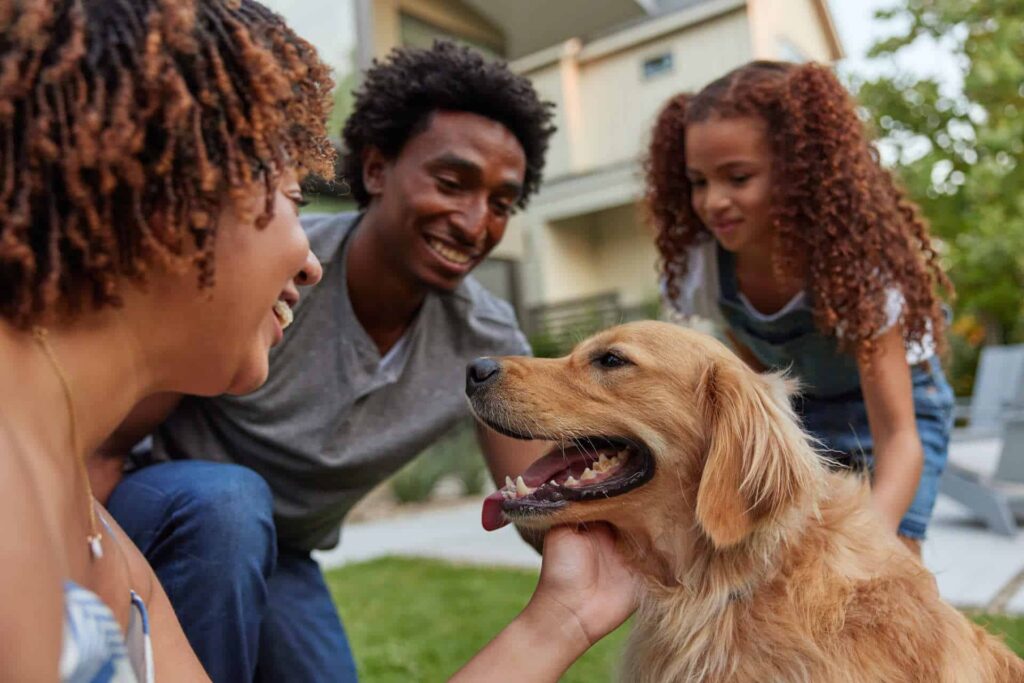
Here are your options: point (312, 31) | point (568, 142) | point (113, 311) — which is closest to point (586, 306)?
point (568, 142)

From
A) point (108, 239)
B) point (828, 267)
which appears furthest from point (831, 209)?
point (108, 239)

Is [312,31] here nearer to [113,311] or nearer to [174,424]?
[174,424]

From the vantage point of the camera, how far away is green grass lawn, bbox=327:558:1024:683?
12.6ft

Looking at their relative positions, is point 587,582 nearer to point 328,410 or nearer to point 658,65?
point 328,410

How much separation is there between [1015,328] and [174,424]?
839 inches

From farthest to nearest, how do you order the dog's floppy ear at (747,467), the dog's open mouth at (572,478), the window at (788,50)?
the window at (788,50), the dog's open mouth at (572,478), the dog's floppy ear at (747,467)

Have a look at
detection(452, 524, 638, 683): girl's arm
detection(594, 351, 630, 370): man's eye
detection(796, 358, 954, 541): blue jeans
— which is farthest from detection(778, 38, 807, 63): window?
detection(452, 524, 638, 683): girl's arm

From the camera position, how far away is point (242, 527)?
2.39 meters

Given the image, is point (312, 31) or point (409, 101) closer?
point (409, 101)

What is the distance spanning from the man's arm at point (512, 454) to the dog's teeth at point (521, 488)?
19 centimetres

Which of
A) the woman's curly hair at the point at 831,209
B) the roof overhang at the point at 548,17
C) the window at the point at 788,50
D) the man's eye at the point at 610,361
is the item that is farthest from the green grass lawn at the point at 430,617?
the window at the point at 788,50

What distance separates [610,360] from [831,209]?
0.98 m

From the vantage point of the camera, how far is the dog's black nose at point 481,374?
238 cm

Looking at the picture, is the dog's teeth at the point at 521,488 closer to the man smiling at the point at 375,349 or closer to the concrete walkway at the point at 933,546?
the man smiling at the point at 375,349
